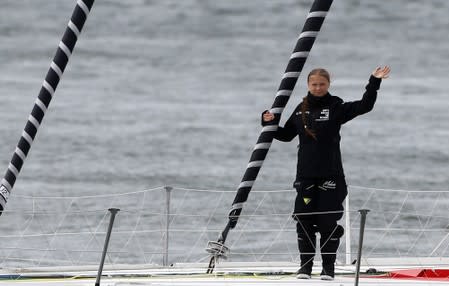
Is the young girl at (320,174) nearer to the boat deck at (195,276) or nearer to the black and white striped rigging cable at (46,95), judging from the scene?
the boat deck at (195,276)

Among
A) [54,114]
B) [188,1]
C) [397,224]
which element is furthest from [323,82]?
[188,1]

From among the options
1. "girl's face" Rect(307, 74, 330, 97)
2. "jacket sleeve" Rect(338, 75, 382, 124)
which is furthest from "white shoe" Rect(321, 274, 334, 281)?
"girl's face" Rect(307, 74, 330, 97)

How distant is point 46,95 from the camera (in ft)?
44.4

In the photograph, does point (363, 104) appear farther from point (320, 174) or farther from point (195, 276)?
point (195, 276)

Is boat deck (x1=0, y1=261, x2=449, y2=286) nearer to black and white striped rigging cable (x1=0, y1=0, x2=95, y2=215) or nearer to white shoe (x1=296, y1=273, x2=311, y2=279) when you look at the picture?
white shoe (x1=296, y1=273, x2=311, y2=279)

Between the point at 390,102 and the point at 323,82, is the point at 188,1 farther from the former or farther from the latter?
the point at 323,82

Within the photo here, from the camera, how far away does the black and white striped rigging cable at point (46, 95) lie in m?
13.5

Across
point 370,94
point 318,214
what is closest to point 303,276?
point 318,214

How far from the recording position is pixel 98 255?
2148 cm

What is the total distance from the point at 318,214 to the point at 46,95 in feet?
9.22

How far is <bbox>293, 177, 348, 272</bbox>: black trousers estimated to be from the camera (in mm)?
12445

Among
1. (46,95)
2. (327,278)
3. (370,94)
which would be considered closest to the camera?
(327,278)

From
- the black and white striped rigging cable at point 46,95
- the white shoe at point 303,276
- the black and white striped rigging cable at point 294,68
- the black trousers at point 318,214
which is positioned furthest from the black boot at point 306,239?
the black and white striped rigging cable at point 46,95

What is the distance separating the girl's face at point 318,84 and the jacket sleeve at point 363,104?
0.21m
